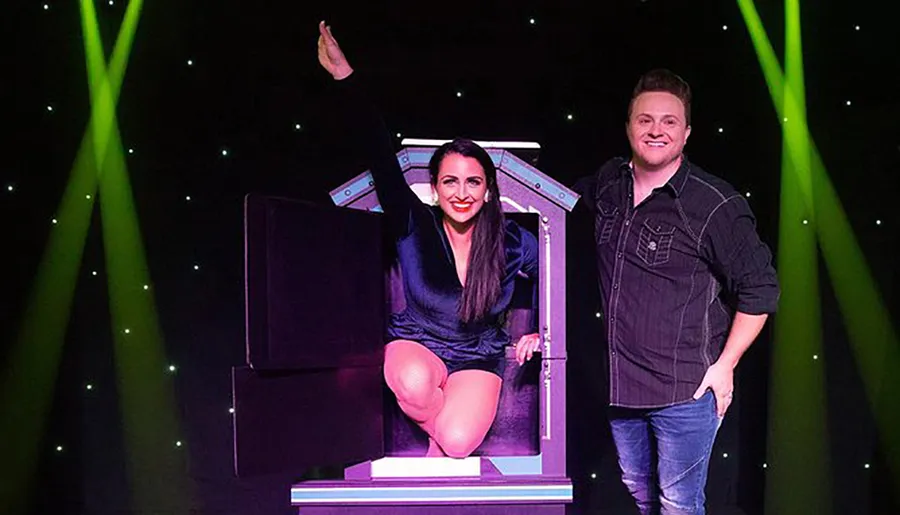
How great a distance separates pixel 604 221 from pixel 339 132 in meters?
1.16

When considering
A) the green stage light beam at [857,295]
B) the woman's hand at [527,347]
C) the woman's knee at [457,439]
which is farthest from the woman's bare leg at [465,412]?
the green stage light beam at [857,295]

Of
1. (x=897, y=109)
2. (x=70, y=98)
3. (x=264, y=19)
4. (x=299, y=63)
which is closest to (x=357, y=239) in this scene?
(x=299, y=63)

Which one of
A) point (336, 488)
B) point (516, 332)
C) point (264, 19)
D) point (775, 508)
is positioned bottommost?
point (775, 508)

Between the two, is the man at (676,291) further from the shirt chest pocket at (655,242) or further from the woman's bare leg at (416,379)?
the woman's bare leg at (416,379)

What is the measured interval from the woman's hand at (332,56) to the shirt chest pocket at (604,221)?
3.12ft

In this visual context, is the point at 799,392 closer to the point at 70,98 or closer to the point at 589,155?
the point at 589,155

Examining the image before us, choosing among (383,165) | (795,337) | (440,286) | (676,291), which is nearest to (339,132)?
(383,165)

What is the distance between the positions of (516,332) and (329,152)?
3.63 ft

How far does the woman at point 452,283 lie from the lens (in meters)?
2.29

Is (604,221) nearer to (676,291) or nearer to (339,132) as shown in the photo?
(676,291)

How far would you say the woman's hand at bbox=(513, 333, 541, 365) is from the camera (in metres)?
2.32

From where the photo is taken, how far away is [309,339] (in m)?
2.13

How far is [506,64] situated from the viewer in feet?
9.46

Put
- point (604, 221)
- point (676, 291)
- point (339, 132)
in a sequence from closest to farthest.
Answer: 1. point (676, 291)
2. point (604, 221)
3. point (339, 132)
